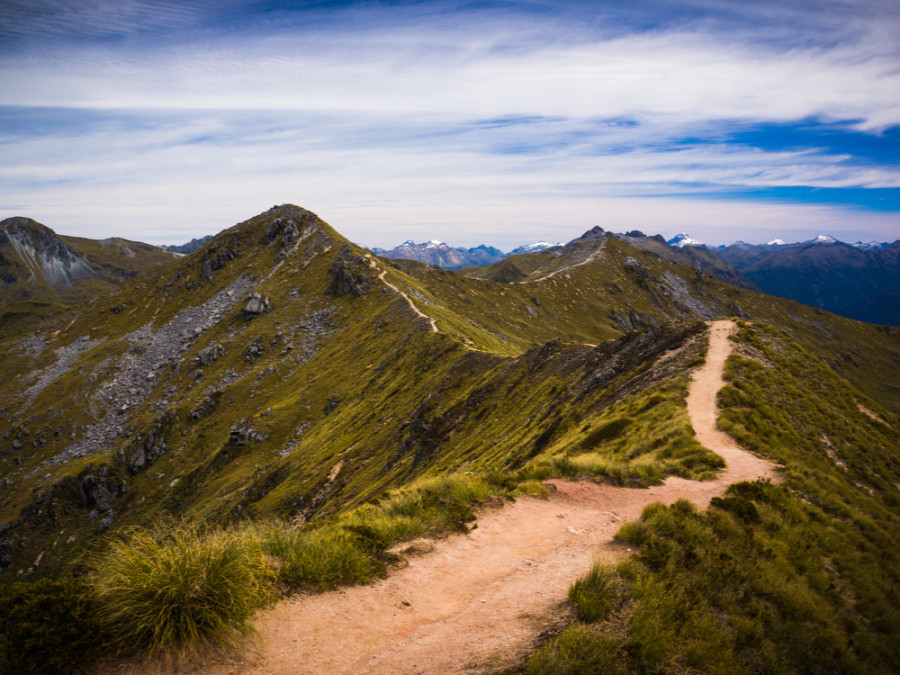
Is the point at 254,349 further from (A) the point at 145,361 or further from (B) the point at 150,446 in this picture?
(A) the point at 145,361

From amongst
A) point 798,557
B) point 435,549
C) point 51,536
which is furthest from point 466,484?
point 51,536

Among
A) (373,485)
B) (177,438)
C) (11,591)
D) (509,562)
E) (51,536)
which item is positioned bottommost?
(51,536)

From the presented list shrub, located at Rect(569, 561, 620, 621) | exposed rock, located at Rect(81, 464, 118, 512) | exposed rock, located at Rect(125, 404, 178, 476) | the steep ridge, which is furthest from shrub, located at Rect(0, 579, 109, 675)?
exposed rock, located at Rect(81, 464, 118, 512)

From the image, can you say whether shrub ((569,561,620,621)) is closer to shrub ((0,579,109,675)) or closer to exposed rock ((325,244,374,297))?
shrub ((0,579,109,675))

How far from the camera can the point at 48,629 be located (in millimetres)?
6469

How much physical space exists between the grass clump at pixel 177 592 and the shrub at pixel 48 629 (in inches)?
11.5

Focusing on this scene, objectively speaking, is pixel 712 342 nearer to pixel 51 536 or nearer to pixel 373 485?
pixel 373 485

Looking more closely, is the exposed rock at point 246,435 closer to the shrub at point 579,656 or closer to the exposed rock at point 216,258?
the shrub at point 579,656

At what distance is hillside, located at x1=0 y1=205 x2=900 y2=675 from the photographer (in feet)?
104

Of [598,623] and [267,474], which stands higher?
[598,623]

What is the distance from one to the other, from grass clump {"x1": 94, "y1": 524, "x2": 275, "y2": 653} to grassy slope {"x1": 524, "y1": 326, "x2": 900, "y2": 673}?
19.2 ft

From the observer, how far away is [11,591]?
21.9 feet

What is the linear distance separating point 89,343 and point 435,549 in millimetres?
222827

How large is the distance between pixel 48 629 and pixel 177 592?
1693 millimetres
